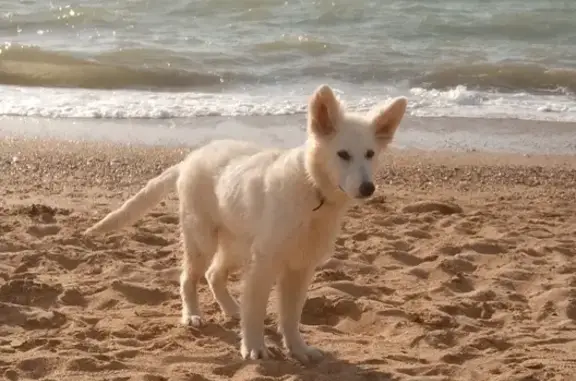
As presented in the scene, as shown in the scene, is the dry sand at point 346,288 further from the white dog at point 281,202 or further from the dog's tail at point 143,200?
the dog's tail at point 143,200

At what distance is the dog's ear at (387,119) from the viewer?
438cm

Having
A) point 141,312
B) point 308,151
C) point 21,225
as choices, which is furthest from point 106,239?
point 308,151

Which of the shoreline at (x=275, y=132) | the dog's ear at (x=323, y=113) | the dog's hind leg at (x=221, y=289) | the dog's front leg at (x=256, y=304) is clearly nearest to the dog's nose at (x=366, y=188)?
the dog's ear at (x=323, y=113)

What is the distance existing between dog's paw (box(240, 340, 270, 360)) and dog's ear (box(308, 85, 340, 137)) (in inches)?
44.9

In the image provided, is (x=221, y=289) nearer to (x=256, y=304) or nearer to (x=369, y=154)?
(x=256, y=304)

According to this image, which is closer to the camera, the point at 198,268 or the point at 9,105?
the point at 198,268

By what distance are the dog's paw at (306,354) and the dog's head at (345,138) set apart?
949 mm

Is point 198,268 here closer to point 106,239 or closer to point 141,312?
point 141,312

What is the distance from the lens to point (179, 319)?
204 inches

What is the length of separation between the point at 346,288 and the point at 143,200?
1358 mm

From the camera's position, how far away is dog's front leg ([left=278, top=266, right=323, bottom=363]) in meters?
4.65

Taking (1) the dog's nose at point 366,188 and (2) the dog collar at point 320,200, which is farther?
(2) the dog collar at point 320,200

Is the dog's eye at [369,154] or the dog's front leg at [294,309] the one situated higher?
the dog's eye at [369,154]

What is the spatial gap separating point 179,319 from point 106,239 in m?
1.35
